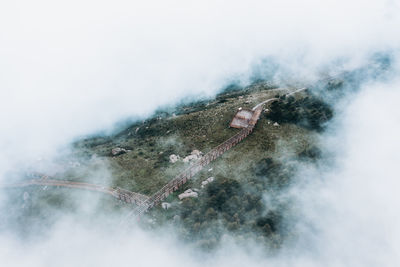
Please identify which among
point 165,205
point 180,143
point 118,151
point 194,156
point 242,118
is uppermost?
point 242,118

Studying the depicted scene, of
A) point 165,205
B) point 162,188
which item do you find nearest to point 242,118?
point 162,188

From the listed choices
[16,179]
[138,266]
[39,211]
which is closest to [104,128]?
[16,179]

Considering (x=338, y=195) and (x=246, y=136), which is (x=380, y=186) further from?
(x=246, y=136)

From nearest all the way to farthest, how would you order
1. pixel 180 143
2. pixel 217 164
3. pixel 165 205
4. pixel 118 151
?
pixel 165 205 < pixel 217 164 < pixel 180 143 < pixel 118 151

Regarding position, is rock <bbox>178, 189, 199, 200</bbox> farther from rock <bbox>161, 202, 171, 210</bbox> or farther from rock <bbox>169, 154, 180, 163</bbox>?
rock <bbox>169, 154, 180, 163</bbox>

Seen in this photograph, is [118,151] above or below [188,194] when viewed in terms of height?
above

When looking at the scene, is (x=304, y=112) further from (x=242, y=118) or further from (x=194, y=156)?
(x=194, y=156)

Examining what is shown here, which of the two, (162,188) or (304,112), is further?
(304,112)

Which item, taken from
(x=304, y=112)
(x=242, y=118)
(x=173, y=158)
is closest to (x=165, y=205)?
(x=173, y=158)

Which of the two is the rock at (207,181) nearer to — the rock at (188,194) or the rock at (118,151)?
the rock at (188,194)

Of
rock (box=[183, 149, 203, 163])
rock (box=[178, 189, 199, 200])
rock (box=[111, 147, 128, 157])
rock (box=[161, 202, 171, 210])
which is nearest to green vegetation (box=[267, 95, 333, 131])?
rock (box=[183, 149, 203, 163])

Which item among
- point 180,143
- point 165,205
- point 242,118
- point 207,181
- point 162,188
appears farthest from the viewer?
point 242,118

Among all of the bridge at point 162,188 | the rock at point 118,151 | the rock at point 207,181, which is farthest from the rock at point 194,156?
the rock at point 118,151
